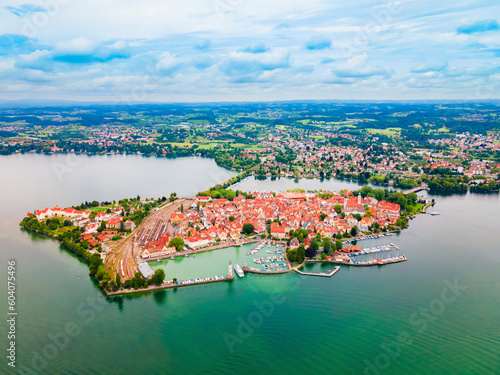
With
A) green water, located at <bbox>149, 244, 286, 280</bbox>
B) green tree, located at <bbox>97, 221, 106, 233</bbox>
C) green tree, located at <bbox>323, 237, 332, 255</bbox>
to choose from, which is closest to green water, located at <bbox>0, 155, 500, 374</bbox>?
green water, located at <bbox>149, 244, 286, 280</bbox>

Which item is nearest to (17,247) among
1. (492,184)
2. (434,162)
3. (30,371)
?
(30,371)

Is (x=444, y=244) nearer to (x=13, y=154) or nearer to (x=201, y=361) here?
(x=201, y=361)

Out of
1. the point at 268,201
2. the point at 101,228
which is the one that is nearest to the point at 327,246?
the point at 268,201

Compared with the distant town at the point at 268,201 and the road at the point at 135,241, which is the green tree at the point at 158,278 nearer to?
the distant town at the point at 268,201

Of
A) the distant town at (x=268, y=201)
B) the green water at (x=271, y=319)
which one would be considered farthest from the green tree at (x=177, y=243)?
the green water at (x=271, y=319)

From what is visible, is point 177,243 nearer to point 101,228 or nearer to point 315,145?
point 101,228
